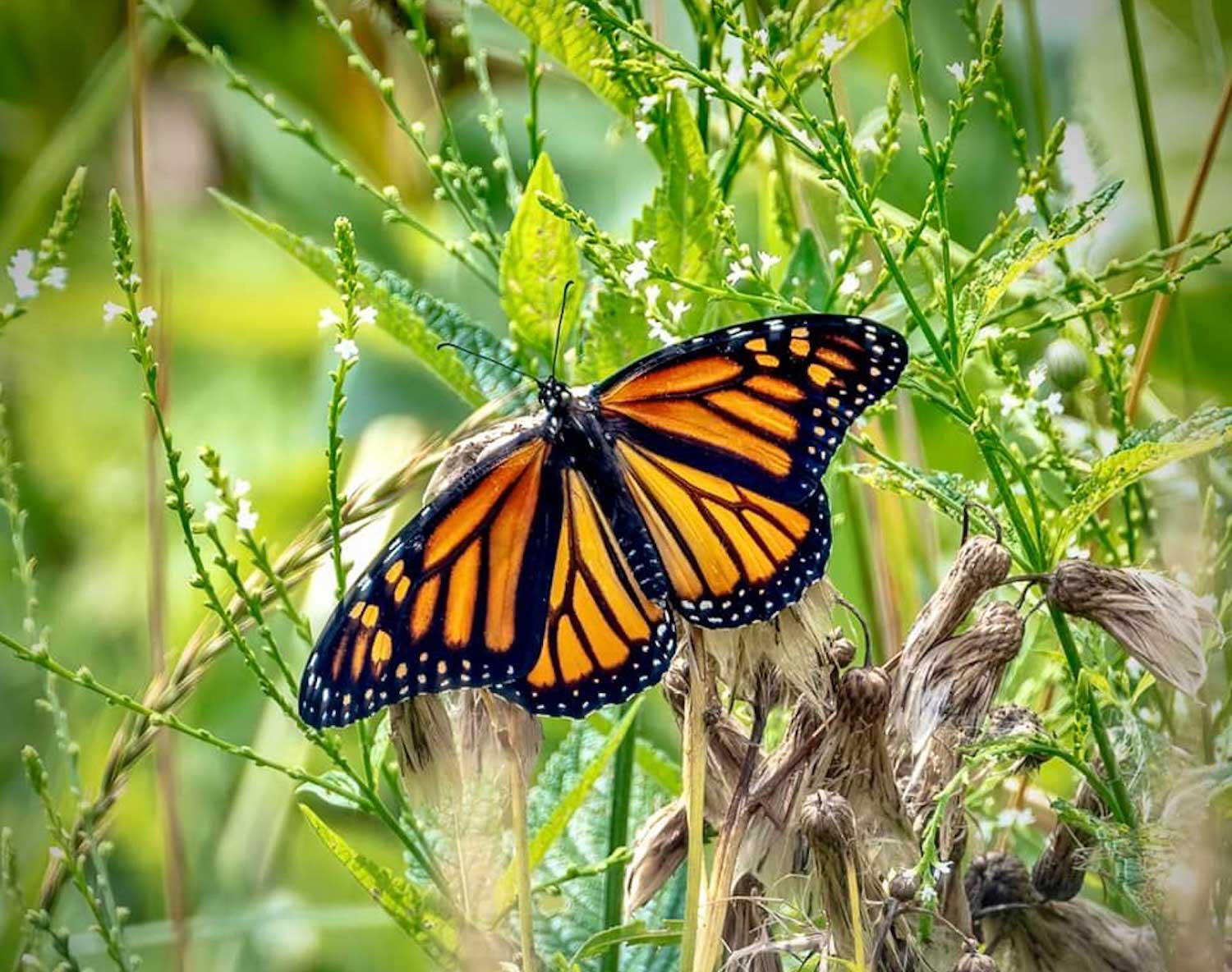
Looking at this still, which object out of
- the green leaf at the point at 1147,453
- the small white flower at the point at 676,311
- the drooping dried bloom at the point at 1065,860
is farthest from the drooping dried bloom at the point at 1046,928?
the small white flower at the point at 676,311


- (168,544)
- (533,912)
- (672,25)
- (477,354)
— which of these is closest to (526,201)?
(477,354)

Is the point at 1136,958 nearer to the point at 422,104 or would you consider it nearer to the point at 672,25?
the point at 672,25

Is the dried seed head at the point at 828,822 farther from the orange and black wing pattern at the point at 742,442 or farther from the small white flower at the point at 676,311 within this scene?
the small white flower at the point at 676,311

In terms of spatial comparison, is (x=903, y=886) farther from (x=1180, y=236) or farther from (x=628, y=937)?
(x=1180, y=236)

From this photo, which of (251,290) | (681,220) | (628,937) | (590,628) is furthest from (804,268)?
(251,290)

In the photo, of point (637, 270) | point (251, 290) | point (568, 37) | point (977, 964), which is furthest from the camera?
point (251, 290)
